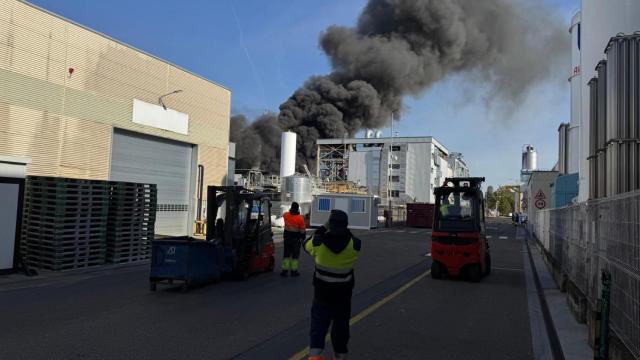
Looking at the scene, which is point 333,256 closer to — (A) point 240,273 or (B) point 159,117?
(A) point 240,273

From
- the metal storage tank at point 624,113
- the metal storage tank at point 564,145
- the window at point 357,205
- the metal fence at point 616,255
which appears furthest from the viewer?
the window at point 357,205

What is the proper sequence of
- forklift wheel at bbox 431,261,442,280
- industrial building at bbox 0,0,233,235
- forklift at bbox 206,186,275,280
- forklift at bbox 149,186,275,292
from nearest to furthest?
forklift at bbox 149,186,275,292 < forklift at bbox 206,186,275,280 < forklift wheel at bbox 431,261,442,280 < industrial building at bbox 0,0,233,235

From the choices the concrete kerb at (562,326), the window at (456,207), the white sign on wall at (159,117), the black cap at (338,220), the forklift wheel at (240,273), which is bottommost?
the concrete kerb at (562,326)

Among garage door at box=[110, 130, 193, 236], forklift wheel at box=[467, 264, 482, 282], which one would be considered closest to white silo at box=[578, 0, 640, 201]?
forklift wheel at box=[467, 264, 482, 282]

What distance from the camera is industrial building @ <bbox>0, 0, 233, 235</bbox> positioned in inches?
663

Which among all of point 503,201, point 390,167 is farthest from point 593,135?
point 503,201

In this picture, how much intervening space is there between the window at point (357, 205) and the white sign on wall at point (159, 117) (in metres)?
18.2

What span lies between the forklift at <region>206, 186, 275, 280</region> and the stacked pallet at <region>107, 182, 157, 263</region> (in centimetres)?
325

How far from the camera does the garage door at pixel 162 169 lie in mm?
21406

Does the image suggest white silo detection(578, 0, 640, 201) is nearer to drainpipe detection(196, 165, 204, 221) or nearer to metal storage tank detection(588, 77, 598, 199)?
metal storage tank detection(588, 77, 598, 199)

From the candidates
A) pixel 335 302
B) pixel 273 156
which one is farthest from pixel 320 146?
pixel 335 302

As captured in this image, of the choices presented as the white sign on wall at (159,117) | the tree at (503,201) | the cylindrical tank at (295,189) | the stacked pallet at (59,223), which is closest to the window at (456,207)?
the stacked pallet at (59,223)

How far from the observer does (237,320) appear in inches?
294

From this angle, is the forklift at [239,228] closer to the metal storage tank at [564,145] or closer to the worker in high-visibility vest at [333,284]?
the worker in high-visibility vest at [333,284]
